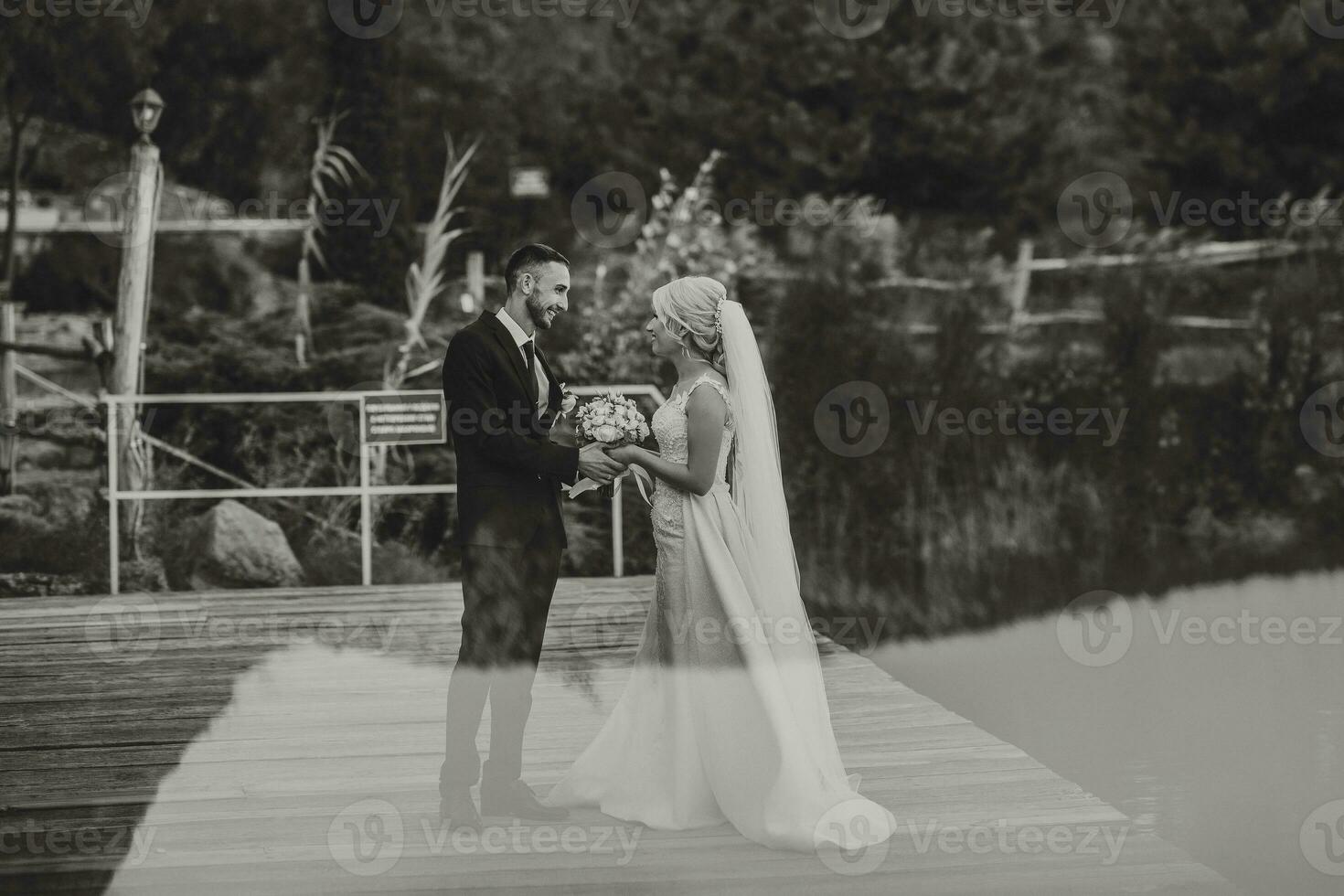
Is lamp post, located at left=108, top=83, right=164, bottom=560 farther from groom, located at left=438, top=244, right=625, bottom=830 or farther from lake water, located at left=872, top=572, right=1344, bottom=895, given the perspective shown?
groom, located at left=438, top=244, right=625, bottom=830

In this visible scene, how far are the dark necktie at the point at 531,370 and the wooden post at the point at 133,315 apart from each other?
235 inches

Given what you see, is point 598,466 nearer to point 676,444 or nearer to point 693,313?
point 676,444

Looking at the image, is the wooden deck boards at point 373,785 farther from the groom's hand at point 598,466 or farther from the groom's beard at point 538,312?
the groom's beard at point 538,312

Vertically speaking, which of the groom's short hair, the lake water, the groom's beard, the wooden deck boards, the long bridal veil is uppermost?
the groom's short hair

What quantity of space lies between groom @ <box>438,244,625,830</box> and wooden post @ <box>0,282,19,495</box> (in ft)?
22.2

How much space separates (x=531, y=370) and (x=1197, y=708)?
3819 millimetres

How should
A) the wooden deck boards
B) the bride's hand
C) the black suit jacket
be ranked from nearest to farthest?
the wooden deck boards < the black suit jacket < the bride's hand

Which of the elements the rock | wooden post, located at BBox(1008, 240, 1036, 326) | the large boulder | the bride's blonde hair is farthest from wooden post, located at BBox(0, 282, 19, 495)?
wooden post, located at BBox(1008, 240, 1036, 326)

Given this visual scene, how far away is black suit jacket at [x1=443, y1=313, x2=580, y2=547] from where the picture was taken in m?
3.78

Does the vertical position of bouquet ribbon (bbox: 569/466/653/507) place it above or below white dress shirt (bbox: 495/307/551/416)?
below

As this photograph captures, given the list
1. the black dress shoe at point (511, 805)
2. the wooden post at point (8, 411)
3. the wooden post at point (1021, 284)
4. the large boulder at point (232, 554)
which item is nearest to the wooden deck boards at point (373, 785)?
the black dress shoe at point (511, 805)

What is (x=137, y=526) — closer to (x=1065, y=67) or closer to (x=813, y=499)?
(x=813, y=499)

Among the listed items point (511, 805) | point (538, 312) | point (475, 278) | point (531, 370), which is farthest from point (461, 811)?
point (475, 278)

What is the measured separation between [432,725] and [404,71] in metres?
8.53
